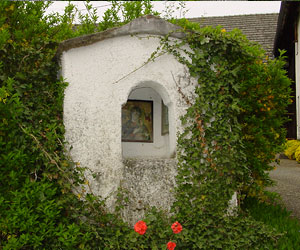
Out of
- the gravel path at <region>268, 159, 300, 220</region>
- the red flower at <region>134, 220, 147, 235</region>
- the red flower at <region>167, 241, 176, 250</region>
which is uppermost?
the red flower at <region>134, 220, 147, 235</region>

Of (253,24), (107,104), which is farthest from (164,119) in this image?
(253,24)

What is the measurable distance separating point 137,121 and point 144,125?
6.5 inches

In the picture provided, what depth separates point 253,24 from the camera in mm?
18172

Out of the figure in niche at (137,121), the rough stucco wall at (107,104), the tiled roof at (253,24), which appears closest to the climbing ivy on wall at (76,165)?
the rough stucco wall at (107,104)

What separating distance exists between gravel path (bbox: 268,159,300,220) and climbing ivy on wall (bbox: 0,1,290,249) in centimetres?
216

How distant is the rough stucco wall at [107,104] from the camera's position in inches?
171

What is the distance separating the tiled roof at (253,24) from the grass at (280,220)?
1178 centimetres

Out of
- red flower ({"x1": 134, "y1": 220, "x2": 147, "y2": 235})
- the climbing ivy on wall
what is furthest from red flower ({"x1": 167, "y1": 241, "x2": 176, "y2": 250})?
red flower ({"x1": 134, "y1": 220, "x2": 147, "y2": 235})

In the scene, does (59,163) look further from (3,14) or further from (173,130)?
(3,14)

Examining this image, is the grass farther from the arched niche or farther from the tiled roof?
the tiled roof

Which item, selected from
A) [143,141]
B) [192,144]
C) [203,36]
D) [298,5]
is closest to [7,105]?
[192,144]

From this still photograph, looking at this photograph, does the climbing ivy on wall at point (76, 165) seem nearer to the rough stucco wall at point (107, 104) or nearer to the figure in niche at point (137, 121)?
the rough stucco wall at point (107, 104)

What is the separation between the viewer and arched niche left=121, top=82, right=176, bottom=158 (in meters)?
6.24

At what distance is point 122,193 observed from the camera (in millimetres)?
4398
